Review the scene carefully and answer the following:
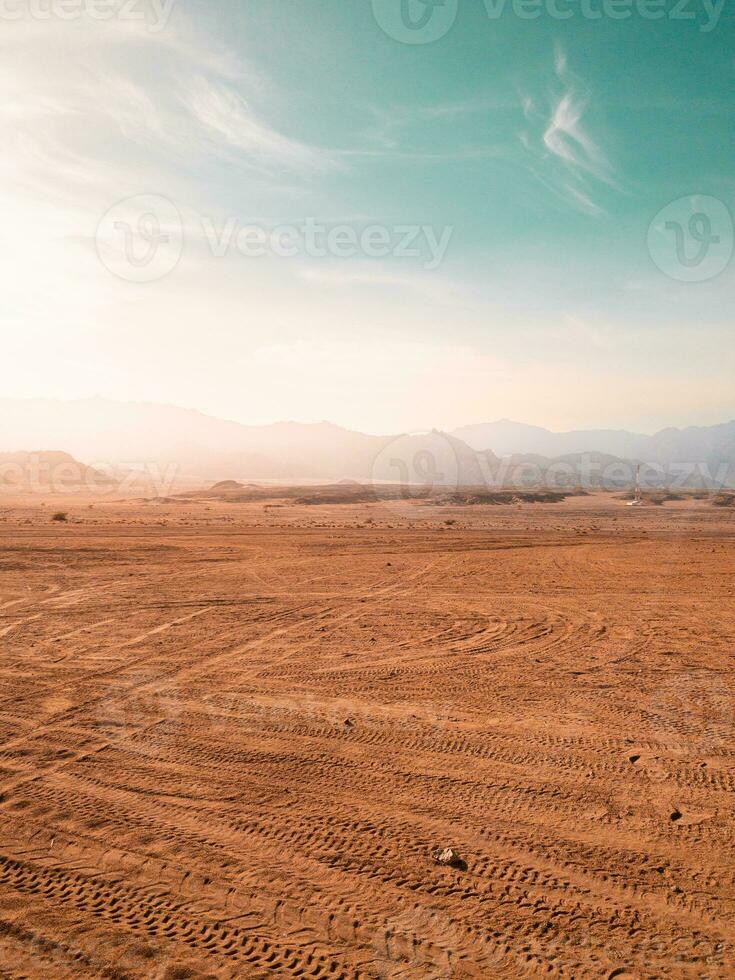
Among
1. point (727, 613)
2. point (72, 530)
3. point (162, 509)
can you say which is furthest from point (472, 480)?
point (727, 613)

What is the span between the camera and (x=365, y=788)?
18.7ft

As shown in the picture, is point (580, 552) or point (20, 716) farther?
point (580, 552)

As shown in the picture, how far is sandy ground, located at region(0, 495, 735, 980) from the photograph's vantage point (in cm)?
391

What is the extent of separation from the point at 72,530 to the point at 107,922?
27936mm

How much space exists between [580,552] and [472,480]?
16002 cm

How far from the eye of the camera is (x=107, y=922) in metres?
4.05

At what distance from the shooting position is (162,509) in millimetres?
48438

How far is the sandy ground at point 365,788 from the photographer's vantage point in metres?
3.91

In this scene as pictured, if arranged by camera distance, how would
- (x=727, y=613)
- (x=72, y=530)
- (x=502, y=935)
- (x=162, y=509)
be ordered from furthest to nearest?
(x=162, y=509) → (x=72, y=530) → (x=727, y=613) → (x=502, y=935)

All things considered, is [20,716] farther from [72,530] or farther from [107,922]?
[72,530]

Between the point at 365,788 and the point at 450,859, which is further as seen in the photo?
the point at 365,788

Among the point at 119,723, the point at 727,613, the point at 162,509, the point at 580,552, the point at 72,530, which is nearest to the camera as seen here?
the point at 119,723

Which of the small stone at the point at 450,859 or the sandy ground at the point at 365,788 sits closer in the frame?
the sandy ground at the point at 365,788

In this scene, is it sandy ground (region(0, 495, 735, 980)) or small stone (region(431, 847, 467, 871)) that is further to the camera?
small stone (region(431, 847, 467, 871))
